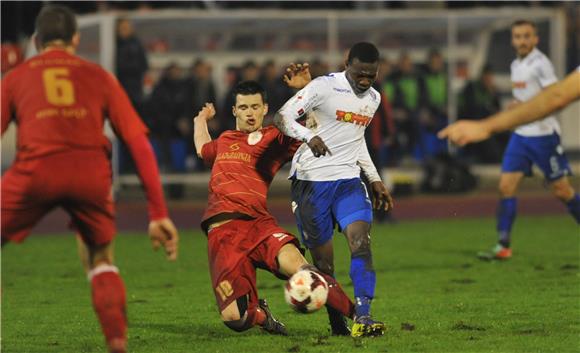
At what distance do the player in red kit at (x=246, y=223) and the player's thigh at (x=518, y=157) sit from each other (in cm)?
564

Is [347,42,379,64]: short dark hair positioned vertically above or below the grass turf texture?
above

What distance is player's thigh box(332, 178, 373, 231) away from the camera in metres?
9.12

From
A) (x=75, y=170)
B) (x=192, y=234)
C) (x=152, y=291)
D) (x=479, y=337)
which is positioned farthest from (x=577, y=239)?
(x=75, y=170)

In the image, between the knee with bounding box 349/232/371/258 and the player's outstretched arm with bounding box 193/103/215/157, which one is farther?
the player's outstretched arm with bounding box 193/103/215/157

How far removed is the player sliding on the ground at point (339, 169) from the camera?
354 inches

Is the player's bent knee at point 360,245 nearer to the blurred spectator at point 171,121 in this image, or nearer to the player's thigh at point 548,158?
the player's thigh at point 548,158

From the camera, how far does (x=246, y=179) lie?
8.95m

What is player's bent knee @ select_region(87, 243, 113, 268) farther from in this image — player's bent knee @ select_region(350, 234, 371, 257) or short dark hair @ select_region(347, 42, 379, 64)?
short dark hair @ select_region(347, 42, 379, 64)

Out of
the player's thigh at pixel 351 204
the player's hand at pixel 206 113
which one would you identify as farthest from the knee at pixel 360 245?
the player's hand at pixel 206 113

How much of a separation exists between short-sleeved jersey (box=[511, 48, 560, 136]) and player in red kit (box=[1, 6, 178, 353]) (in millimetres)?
7897

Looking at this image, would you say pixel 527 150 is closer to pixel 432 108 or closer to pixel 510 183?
pixel 510 183

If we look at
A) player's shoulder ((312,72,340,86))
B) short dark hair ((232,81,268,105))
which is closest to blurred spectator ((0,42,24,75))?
short dark hair ((232,81,268,105))

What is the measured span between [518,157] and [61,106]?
8.35 meters

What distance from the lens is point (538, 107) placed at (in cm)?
610
